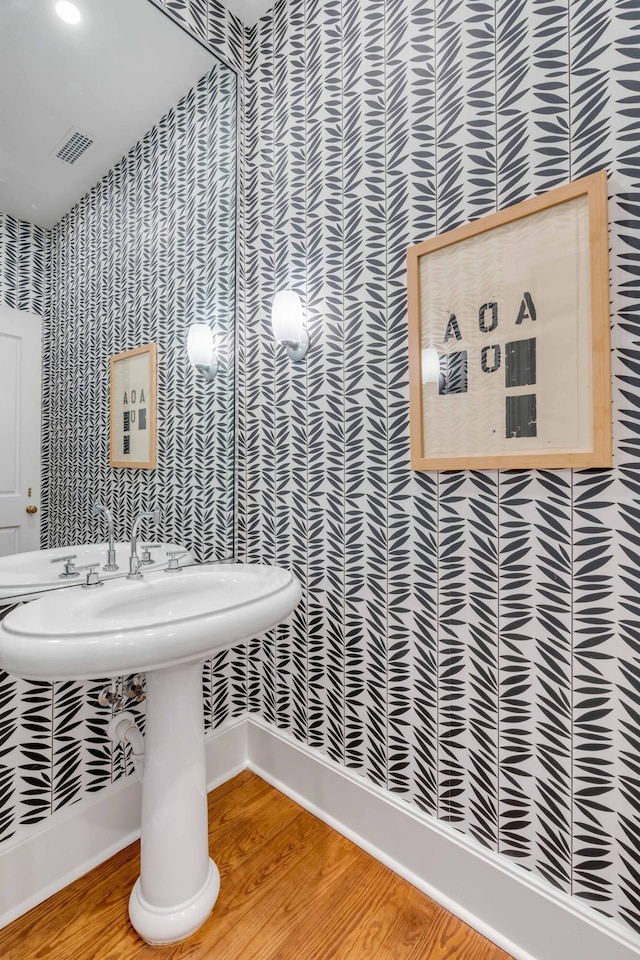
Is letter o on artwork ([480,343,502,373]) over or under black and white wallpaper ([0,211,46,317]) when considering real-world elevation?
under

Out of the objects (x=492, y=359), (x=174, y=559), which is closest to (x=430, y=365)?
(x=492, y=359)

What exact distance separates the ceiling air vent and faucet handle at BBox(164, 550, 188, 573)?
46.2 inches

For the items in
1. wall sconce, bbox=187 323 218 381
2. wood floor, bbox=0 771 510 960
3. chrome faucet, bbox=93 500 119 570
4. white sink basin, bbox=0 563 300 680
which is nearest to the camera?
white sink basin, bbox=0 563 300 680

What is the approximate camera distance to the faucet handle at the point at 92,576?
4.10ft

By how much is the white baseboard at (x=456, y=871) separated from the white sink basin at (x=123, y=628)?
2.31ft

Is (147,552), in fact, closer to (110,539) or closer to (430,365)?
(110,539)

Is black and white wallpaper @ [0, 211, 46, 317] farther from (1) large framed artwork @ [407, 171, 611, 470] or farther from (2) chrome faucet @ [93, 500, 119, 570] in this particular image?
(1) large framed artwork @ [407, 171, 611, 470]

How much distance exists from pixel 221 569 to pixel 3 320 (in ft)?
2.85

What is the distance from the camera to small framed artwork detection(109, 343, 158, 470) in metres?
1.37

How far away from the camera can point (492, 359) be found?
1085 mm

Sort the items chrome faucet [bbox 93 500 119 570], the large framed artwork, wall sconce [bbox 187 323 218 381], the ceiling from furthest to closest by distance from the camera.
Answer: wall sconce [bbox 187 323 218 381]
chrome faucet [bbox 93 500 119 570]
the ceiling
the large framed artwork

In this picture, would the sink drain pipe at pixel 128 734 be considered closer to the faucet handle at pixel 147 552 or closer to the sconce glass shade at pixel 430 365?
the faucet handle at pixel 147 552

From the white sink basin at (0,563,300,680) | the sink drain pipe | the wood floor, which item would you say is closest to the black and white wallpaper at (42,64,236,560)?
the white sink basin at (0,563,300,680)

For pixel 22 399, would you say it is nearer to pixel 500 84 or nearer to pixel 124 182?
pixel 124 182
